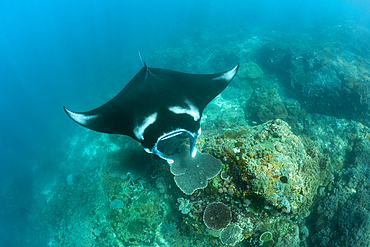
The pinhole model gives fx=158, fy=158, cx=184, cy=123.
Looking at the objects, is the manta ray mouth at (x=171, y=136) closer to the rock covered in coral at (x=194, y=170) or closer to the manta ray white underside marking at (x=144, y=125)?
the rock covered in coral at (x=194, y=170)

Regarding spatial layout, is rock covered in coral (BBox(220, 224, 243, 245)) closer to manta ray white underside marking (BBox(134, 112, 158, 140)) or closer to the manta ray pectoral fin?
manta ray white underside marking (BBox(134, 112, 158, 140))

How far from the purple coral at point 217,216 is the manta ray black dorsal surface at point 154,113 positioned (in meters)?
1.50

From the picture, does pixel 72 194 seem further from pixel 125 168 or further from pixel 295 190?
pixel 295 190

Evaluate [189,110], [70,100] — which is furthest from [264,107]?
[70,100]

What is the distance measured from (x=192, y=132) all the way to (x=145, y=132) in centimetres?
105

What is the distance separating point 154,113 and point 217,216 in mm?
3107

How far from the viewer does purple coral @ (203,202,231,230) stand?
4062 mm

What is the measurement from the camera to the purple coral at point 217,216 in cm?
406

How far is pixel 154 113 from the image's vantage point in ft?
11.3

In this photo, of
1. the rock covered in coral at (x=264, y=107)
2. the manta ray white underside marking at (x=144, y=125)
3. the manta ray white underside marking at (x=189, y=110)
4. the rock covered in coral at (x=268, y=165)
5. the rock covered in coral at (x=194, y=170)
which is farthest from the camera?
the rock covered in coral at (x=264, y=107)

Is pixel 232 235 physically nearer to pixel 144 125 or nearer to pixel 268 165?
pixel 268 165

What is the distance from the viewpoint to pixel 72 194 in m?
9.17

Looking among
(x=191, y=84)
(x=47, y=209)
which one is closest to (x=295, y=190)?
(x=191, y=84)

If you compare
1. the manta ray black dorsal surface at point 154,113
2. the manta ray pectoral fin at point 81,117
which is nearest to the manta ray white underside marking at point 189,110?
the manta ray black dorsal surface at point 154,113
